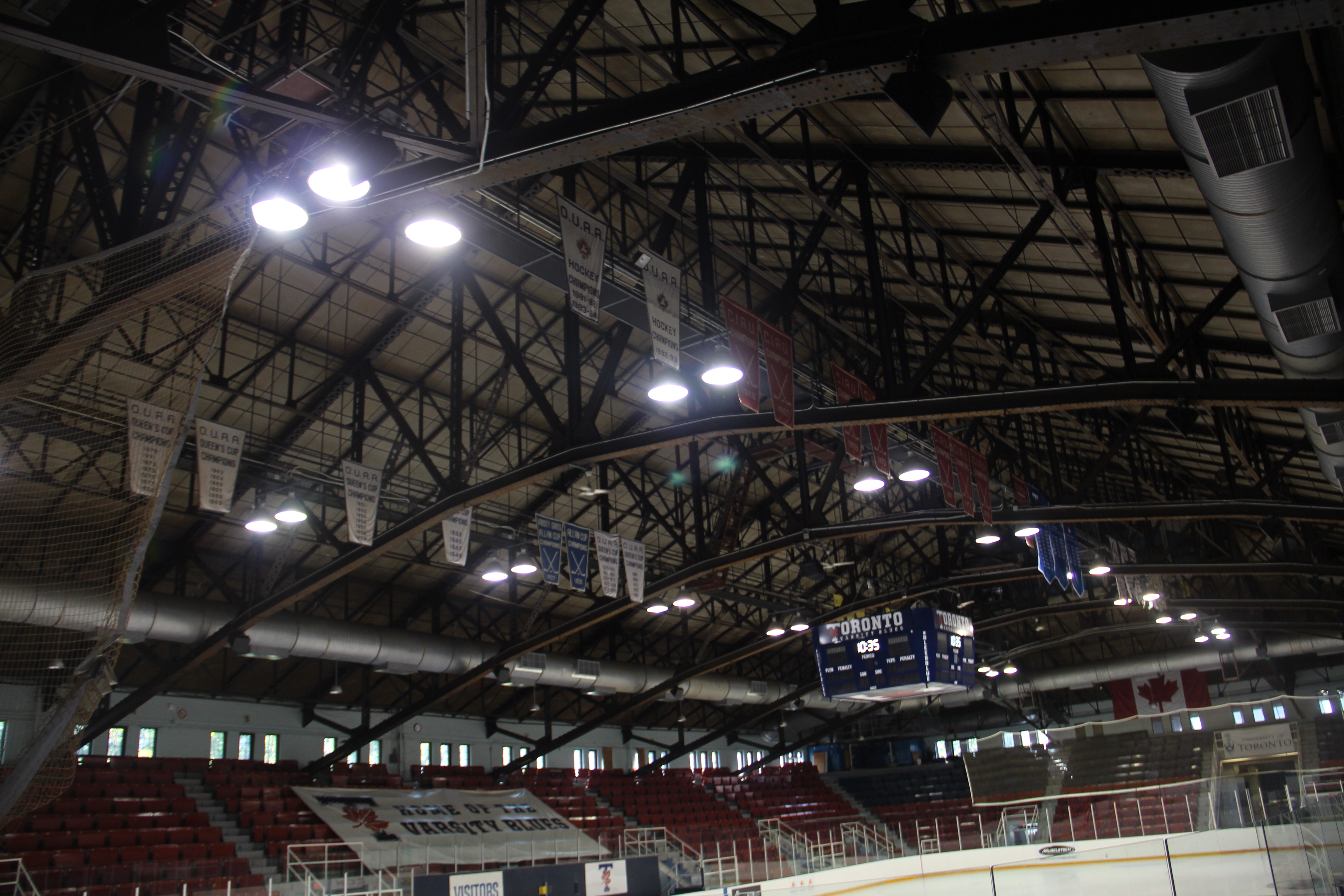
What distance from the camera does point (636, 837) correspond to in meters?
32.5

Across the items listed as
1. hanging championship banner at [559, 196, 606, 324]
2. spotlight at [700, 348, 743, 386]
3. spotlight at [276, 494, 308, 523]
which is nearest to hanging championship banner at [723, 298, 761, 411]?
spotlight at [700, 348, 743, 386]

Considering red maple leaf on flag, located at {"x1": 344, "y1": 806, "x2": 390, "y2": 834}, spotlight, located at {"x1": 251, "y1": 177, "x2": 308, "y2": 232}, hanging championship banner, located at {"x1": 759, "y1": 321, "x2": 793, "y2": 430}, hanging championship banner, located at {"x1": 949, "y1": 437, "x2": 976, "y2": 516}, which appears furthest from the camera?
red maple leaf on flag, located at {"x1": 344, "y1": 806, "x2": 390, "y2": 834}

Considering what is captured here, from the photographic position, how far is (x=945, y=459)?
22109mm

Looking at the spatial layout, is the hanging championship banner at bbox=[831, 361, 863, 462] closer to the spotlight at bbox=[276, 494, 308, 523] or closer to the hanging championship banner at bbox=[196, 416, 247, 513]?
the hanging championship banner at bbox=[196, 416, 247, 513]

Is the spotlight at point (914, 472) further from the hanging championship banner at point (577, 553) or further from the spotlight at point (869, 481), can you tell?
the hanging championship banner at point (577, 553)

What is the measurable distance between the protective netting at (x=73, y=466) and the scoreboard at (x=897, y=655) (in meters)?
26.6

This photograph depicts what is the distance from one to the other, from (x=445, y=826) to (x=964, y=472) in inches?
913

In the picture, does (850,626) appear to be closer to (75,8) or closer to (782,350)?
(782,350)

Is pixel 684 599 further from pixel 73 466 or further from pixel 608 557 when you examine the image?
pixel 73 466

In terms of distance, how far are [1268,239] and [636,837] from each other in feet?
91.5

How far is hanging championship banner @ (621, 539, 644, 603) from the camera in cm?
2612

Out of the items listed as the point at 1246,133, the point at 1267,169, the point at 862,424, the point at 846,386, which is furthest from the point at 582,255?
the point at 1267,169

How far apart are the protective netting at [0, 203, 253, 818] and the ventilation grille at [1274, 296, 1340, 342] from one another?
488 inches

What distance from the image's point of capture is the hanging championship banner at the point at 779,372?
52.5 ft
